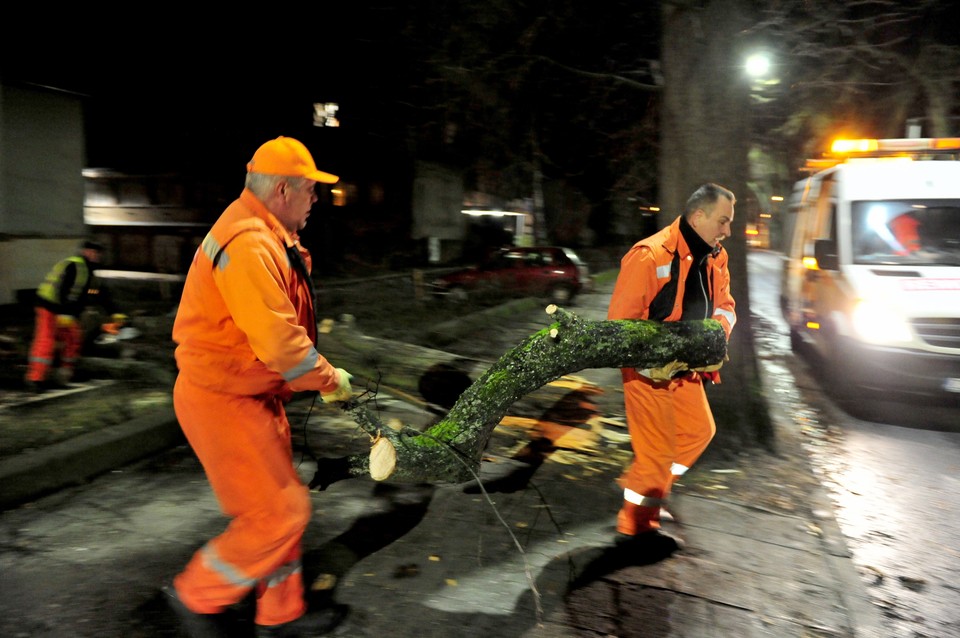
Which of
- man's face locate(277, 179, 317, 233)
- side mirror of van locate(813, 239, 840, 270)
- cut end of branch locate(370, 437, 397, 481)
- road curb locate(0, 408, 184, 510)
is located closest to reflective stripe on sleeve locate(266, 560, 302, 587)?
cut end of branch locate(370, 437, 397, 481)

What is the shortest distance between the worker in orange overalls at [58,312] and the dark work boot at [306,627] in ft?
17.6

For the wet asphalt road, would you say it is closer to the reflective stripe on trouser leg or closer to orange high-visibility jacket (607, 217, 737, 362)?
orange high-visibility jacket (607, 217, 737, 362)

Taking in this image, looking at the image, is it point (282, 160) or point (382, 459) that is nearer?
point (282, 160)

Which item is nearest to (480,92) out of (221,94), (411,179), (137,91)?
(137,91)

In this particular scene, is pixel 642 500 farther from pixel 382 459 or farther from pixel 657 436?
pixel 382 459

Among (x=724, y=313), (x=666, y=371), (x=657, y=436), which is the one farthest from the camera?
(x=724, y=313)

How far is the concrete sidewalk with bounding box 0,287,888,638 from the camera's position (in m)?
3.38

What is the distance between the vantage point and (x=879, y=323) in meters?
7.21

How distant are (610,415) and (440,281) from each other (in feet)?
35.7

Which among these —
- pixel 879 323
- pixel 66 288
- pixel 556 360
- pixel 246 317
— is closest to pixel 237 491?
pixel 246 317

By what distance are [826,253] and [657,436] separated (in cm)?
525

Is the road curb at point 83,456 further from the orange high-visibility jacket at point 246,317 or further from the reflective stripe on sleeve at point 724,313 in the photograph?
the reflective stripe on sleeve at point 724,313

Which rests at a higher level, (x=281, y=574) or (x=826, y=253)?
(x=826, y=253)

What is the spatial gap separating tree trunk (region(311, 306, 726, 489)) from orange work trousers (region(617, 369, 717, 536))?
0.59 feet
